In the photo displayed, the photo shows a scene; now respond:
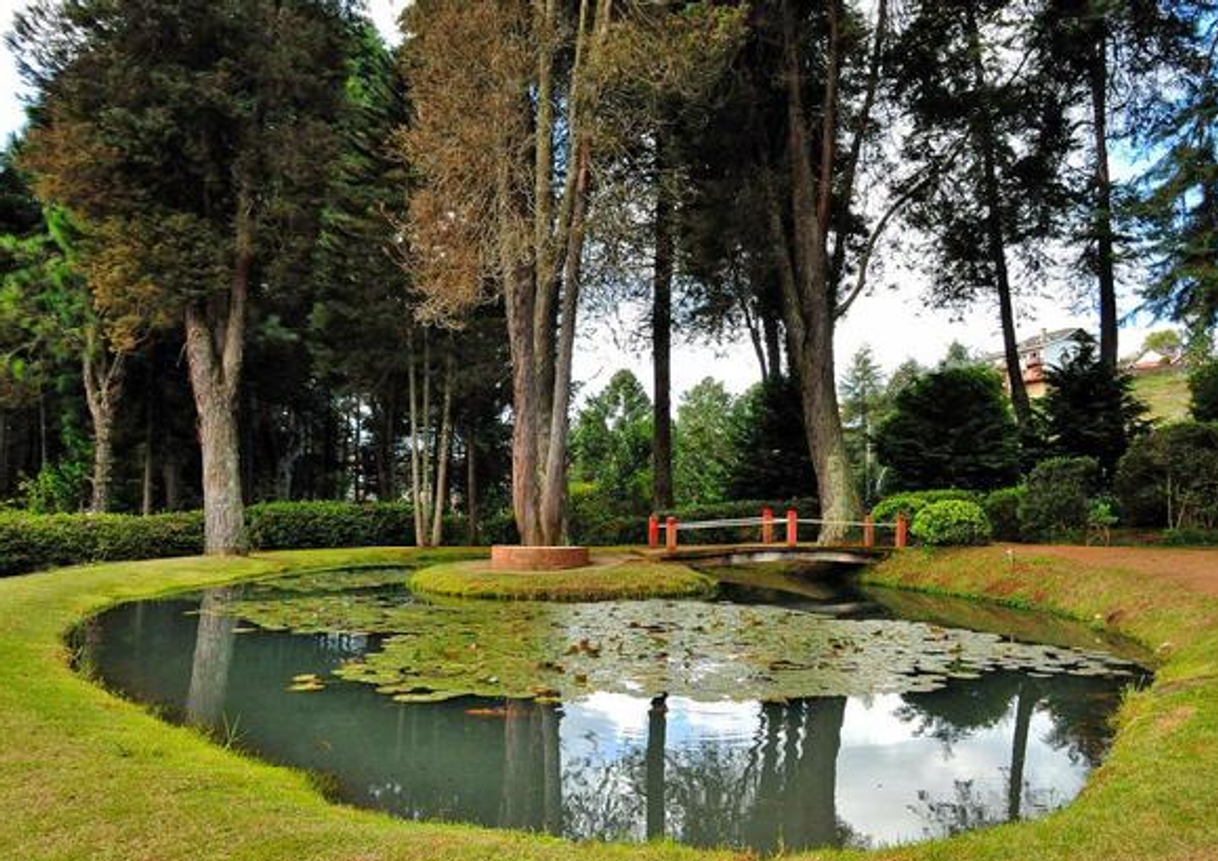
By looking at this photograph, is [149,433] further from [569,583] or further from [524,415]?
[569,583]

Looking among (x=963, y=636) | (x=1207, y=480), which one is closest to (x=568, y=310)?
(x=963, y=636)

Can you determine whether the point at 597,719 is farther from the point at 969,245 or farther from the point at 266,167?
the point at 969,245

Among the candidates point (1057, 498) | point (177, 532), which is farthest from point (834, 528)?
point (177, 532)

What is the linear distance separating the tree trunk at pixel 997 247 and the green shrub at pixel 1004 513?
3.90 m

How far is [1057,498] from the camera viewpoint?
47.5 ft

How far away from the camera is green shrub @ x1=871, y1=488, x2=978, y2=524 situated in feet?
51.4

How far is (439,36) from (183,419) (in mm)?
13681

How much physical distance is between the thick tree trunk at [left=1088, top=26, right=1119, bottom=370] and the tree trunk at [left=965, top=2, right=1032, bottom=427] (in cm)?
200

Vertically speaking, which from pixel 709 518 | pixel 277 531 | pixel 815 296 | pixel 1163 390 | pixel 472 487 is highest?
pixel 1163 390

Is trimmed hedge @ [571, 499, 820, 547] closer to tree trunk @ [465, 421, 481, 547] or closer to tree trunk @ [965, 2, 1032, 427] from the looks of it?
tree trunk @ [465, 421, 481, 547]

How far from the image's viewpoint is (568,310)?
46.5 ft

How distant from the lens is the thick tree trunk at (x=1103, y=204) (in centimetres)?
1811

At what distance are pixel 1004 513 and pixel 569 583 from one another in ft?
30.5

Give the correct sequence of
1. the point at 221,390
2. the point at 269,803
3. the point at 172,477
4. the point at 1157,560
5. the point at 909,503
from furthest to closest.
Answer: the point at 172,477
the point at 221,390
the point at 909,503
the point at 1157,560
the point at 269,803
